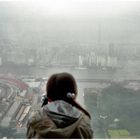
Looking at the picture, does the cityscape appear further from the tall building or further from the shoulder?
the shoulder

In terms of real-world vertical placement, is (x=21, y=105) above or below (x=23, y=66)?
below

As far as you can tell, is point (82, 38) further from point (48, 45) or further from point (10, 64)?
point (10, 64)

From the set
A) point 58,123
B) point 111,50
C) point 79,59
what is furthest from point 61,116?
point 111,50

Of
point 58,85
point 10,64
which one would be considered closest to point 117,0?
point 58,85

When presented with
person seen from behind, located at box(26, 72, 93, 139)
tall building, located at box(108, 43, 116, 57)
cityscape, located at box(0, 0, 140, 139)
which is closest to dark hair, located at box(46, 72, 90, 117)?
person seen from behind, located at box(26, 72, 93, 139)

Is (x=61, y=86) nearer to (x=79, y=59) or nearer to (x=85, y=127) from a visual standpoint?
(x=85, y=127)

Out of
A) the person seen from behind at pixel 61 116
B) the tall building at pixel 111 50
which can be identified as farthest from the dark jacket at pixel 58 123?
the tall building at pixel 111 50
